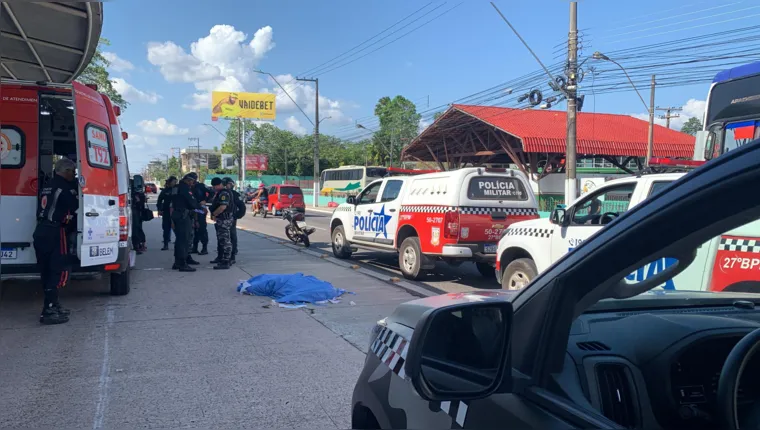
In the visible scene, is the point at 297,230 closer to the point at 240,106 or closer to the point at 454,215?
the point at 454,215

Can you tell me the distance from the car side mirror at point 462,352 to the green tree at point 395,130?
57.3 m

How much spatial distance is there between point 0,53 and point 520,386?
41.1ft

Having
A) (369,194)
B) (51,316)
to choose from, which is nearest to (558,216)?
(369,194)

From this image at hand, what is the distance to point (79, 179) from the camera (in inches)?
258

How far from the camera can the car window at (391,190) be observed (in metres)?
11.0

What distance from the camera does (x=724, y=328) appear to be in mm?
1978

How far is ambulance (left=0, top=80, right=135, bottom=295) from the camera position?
676cm

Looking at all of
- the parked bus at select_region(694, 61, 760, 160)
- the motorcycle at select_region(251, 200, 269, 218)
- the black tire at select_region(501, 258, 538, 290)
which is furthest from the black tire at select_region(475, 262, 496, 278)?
the motorcycle at select_region(251, 200, 269, 218)

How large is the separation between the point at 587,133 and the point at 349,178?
2422 centimetres

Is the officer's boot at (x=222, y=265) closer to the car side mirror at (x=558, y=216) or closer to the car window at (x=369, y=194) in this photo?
the car window at (x=369, y=194)

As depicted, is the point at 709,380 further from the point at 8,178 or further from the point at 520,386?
the point at 8,178

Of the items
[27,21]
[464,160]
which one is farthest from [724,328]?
[464,160]

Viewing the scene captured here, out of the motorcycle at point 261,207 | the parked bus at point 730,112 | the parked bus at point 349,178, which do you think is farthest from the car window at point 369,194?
the parked bus at point 349,178

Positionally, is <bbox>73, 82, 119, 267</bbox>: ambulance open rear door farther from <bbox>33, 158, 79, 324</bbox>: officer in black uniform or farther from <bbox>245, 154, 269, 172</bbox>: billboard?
<bbox>245, 154, 269, 172</bbox>: billboard
